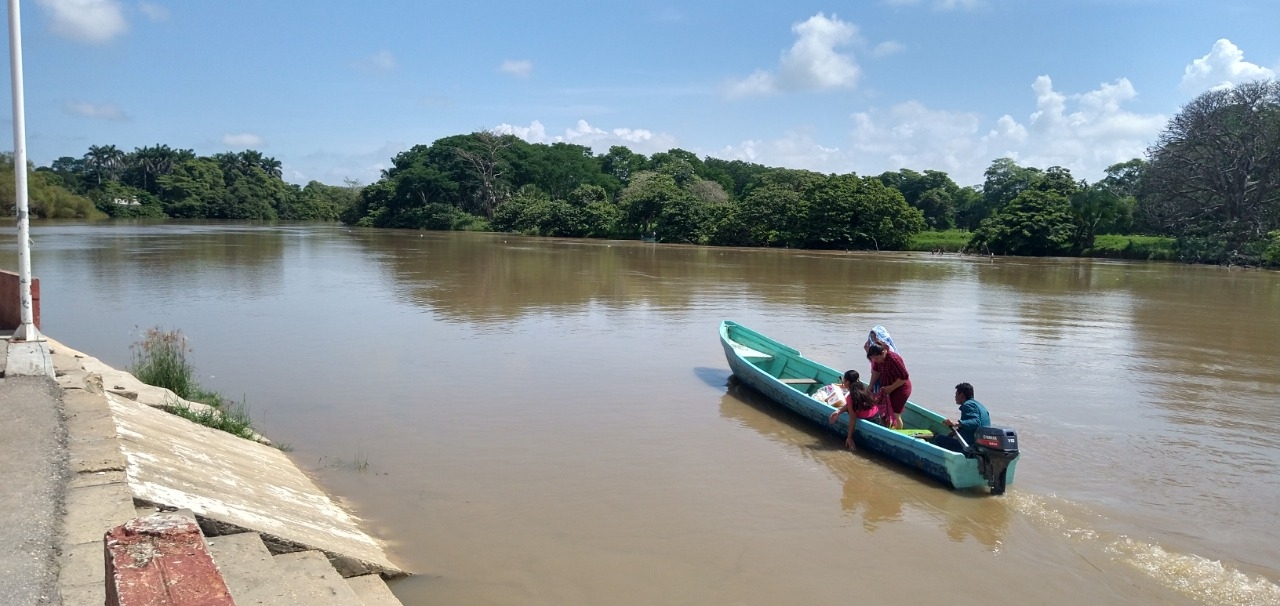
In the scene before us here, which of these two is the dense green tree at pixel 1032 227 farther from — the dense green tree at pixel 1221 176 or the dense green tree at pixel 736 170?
the dense green tree at pixel 736 170

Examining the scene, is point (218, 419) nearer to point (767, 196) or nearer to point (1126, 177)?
point (767, 196)

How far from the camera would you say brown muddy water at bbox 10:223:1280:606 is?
6.26 metres

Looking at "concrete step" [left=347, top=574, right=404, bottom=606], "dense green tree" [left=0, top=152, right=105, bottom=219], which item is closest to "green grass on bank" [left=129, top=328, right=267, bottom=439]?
"concrete step" [left=347, top=574, right=404, bottom=606]

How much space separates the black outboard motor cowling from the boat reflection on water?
22cm

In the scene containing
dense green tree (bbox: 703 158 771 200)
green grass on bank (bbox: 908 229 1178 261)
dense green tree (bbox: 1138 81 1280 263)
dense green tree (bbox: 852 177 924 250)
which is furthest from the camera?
dense green tree (bbox: 703 158 771 200)

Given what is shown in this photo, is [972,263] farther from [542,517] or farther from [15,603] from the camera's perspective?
[15,603]

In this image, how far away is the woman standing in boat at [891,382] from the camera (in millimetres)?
9180

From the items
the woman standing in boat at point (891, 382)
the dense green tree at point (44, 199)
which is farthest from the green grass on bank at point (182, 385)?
the dense green tree at point (44, 199)

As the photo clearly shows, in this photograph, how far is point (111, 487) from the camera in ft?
15.6

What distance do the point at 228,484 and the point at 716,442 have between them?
5493 millimetres

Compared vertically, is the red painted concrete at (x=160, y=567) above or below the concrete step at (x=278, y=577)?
above

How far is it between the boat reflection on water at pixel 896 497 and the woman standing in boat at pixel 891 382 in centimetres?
60

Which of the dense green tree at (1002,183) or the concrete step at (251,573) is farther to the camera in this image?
the dense green tree at (1002,183)

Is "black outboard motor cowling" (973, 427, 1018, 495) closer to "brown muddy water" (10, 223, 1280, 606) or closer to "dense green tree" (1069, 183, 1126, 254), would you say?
"brown muddy water" (10, 223, 1280, 606)
